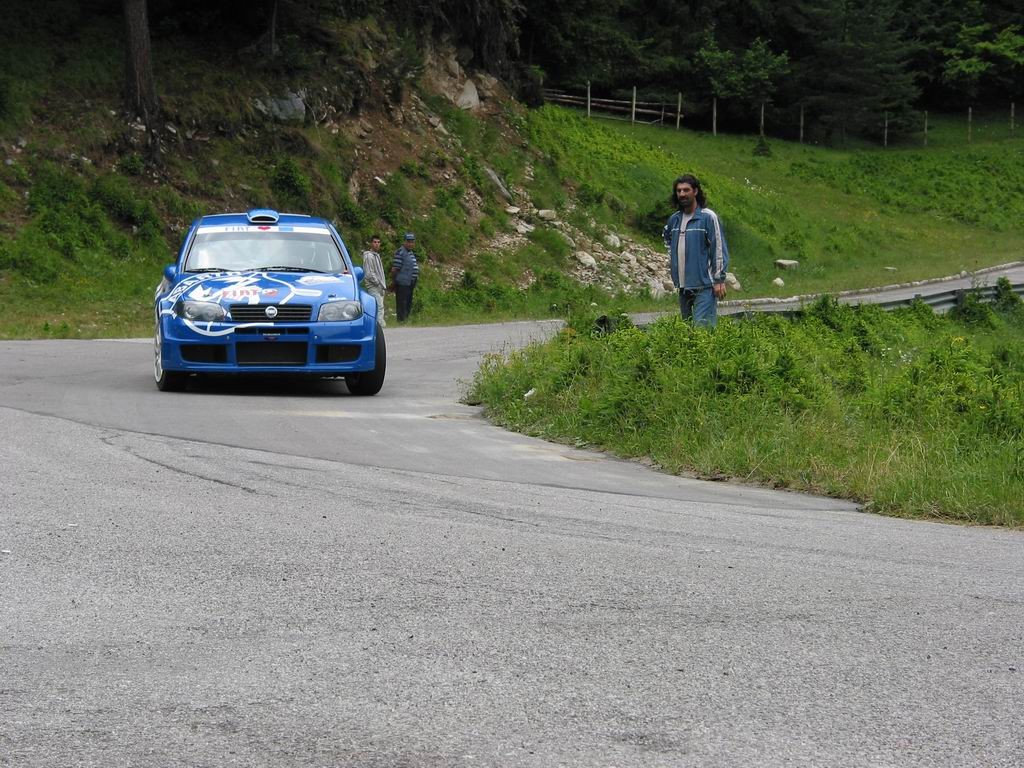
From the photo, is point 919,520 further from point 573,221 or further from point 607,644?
point 573,221

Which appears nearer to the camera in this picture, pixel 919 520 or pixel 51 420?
pixel 919 520

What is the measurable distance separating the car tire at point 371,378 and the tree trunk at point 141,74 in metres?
17.6

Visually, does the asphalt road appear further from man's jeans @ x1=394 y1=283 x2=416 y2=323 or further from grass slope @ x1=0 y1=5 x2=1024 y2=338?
man's jeans @ x1=394 y1=283 x2=416 y2=323

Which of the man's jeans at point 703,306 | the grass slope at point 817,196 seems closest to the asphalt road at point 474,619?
the man's jeans at point 703,306

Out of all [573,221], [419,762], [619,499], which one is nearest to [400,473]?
[619,499]

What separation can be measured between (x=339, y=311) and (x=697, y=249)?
3558 millimetres

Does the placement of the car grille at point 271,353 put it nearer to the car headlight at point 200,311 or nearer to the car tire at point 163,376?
the car headlight at point 200,311

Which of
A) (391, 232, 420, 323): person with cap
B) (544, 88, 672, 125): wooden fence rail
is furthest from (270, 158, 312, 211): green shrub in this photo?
(544, 88, 672, 125): wooden fence rail

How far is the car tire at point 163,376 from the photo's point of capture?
13.2 m

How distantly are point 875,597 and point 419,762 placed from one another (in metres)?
2.71

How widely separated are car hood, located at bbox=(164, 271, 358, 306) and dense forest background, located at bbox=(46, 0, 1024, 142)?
28.9m

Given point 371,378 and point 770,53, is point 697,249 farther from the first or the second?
point 770,53

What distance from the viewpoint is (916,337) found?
809 inches

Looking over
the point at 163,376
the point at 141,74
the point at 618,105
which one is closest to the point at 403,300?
the point at 141,74
